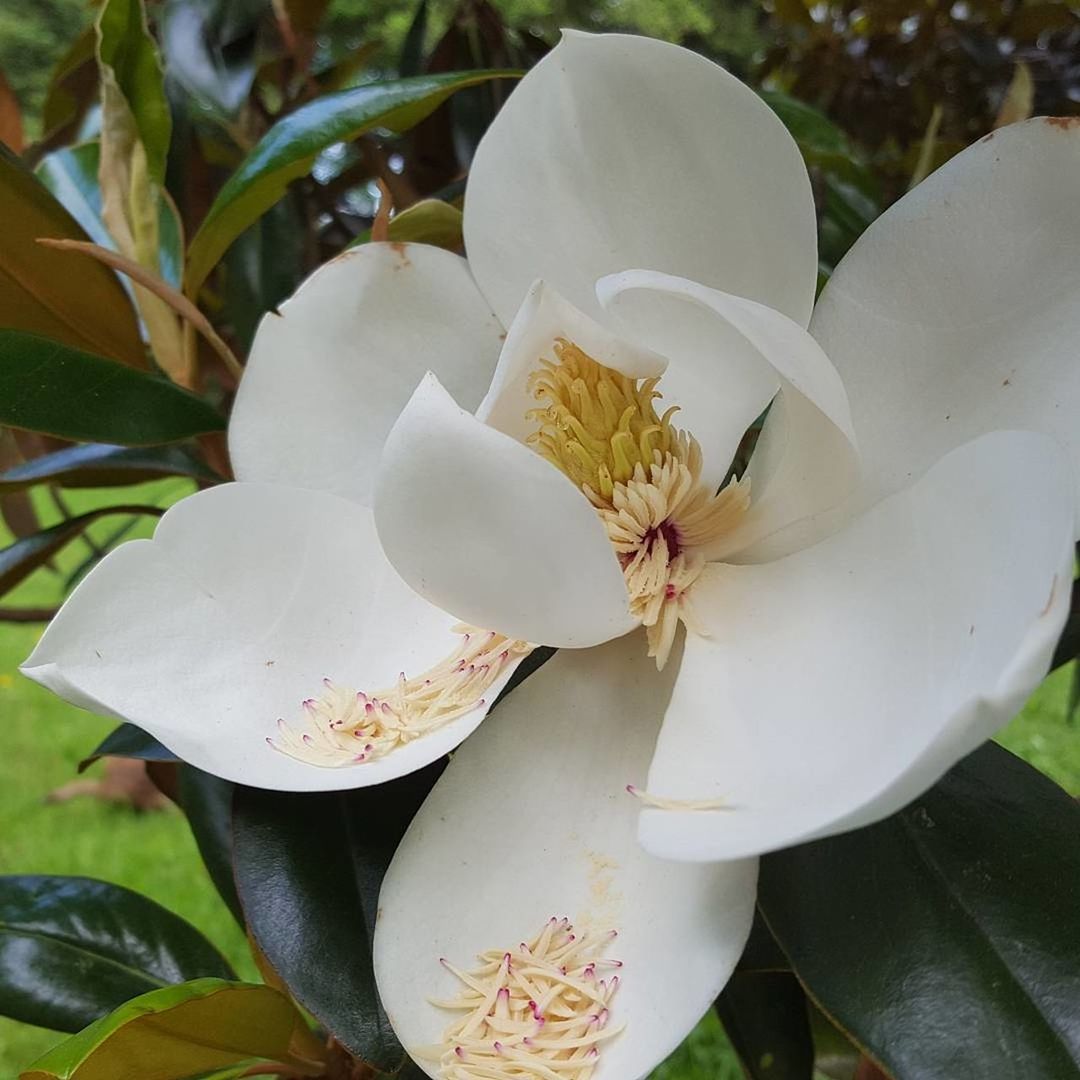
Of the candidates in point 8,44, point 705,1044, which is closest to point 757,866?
point 705,1044

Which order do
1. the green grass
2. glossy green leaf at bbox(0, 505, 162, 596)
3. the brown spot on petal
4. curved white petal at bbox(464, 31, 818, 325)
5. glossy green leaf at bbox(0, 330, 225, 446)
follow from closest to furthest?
the brown spot on petal → curved white petal at bbox(464, 31, 818, 325) → glossy green leaf at bbox(0, 330, 225, 446) → glossy green leaf at bbox(0, 505, 162, 596) → the green grass

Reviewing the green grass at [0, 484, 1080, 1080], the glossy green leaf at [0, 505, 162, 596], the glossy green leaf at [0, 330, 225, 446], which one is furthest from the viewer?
the green grass at [0, 484, 1080, 1080]

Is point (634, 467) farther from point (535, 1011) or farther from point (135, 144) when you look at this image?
point (135, 144)

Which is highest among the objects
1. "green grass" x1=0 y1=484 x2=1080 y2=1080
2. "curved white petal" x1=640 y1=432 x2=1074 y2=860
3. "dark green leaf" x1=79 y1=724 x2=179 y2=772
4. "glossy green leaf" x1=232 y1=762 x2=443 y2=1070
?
"curved white petal" x1=640 y1=432 x2=1074 y2=860

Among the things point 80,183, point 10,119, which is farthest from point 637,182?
point 10,119

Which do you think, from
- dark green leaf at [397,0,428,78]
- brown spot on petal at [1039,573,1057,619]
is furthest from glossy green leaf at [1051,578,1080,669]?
dark green leaf at [397,0,428,78]

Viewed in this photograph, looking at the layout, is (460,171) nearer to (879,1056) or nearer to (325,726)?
(325,726)

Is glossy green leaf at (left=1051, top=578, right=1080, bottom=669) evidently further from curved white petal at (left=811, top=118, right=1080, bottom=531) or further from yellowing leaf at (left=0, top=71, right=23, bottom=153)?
yellowing leaf at (left=0, top=71, right=23, bottom=153)
